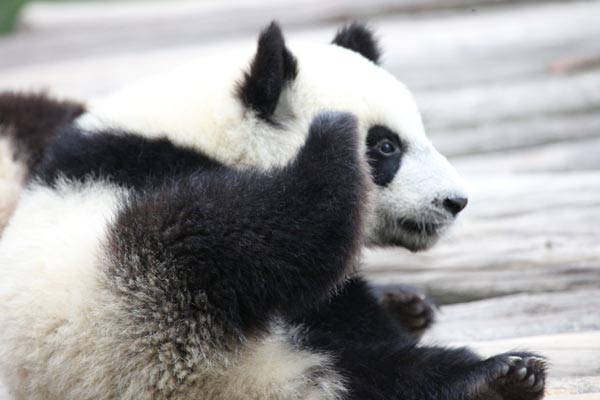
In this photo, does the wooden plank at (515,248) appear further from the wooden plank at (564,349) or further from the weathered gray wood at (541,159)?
the wooden plank at (564,349)

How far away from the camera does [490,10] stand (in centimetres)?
725

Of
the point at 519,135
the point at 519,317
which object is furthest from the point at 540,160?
the point at 519,317

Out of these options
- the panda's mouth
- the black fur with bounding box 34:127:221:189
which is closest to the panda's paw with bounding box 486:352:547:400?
the panda's mouth

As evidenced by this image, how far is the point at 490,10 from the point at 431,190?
14.6 feet

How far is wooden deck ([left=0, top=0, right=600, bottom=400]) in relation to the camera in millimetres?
3596

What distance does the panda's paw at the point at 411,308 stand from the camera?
361 centimetres

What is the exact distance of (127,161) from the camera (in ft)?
9.52

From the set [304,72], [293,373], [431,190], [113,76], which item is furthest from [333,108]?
[113,76]

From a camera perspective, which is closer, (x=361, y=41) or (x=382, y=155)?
(x=382, y=155)

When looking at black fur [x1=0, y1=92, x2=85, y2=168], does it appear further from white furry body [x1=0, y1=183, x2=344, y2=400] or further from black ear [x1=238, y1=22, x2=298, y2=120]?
white furry body [x1=0, y1=183, x2=344, y2=400]

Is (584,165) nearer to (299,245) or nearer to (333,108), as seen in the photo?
(333,108)

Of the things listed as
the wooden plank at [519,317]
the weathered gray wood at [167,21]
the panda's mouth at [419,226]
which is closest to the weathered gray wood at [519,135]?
the wooden plank at [519,317]

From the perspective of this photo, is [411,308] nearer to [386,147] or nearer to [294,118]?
[386,147]

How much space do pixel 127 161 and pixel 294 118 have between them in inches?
22.4
